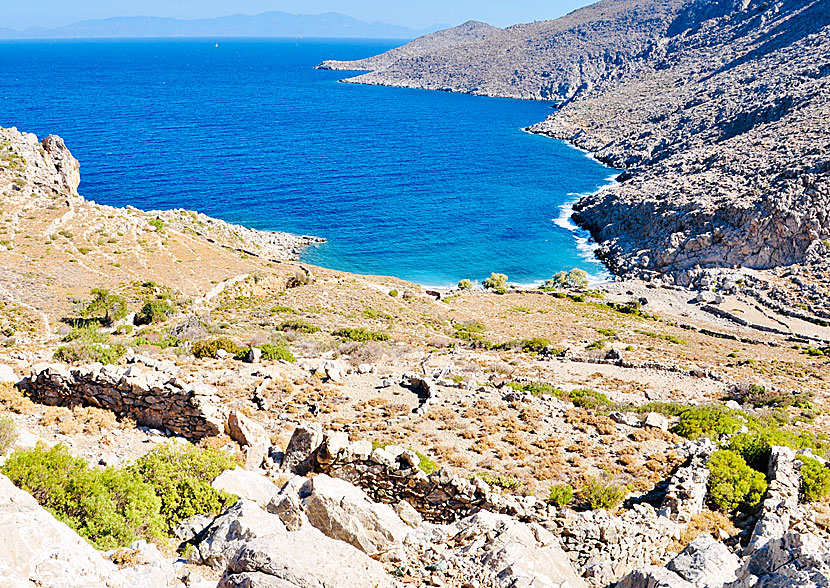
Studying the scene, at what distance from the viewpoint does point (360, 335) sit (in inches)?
1283

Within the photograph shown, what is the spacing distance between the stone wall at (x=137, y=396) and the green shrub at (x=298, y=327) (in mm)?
14736

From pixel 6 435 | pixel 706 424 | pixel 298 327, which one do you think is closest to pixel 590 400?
pixel 706 424

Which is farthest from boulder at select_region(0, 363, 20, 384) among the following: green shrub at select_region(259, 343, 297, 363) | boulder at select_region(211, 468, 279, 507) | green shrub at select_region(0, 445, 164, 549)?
boulder at select_region(211, 468, 279, 507)

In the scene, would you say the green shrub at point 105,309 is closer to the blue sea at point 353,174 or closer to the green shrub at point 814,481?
the green shrub at point 814,481

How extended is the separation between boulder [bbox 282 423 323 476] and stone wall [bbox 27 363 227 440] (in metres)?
2.43

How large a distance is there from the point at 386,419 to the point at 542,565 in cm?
987

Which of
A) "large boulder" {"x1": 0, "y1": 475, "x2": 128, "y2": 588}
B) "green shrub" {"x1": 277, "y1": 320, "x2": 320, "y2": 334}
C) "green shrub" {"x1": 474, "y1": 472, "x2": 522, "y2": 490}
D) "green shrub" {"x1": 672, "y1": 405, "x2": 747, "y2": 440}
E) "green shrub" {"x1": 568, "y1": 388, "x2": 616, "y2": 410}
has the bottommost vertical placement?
"green shrub" {"x1": 277, "y1": 320, "x2": 320, "y2": 334}

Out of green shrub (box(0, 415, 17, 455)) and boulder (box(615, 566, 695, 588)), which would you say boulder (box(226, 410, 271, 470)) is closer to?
green shrub (box(0, 415, 17, 455))

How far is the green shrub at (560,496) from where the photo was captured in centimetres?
1556

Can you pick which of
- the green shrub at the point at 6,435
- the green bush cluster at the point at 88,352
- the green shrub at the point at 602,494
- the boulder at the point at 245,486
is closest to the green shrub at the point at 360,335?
the green bush cluster at the point at 88,352

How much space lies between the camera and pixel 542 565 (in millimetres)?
11516

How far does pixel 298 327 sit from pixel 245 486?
20.2 m

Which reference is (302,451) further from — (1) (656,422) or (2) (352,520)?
(1) (656,422)

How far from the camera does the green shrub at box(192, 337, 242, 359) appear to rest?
25.5 metres
